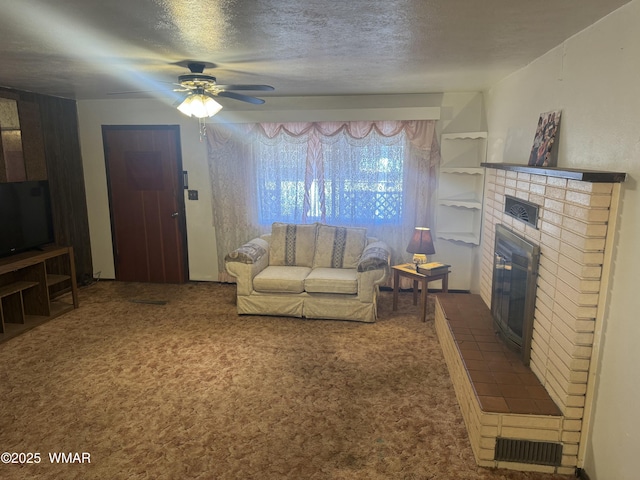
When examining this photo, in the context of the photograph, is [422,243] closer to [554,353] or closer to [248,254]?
[248,254]

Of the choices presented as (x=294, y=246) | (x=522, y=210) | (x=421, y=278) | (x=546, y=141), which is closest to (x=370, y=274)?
(x=421, y=278)

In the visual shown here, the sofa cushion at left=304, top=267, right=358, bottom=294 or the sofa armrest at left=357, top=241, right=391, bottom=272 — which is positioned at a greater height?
the sofa armrest at left=357, top=241, right=391, bottom=272

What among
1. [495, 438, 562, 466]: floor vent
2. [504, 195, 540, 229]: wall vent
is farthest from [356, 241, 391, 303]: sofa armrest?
[495, 438, 562, 466]: floor vent

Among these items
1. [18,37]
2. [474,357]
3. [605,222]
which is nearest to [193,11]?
[18,37]

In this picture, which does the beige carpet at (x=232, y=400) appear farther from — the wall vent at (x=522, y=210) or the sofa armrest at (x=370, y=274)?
the wall vent at (x=522, y=210)

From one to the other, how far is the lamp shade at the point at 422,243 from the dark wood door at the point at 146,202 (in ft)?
9.21

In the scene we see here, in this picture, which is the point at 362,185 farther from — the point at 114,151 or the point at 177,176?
the point at 114,151

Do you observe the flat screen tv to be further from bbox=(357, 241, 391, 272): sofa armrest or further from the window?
bbox=(357, 241, 391, 272): sofa armrest

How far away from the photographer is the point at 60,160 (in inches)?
195

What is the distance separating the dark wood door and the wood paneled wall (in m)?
0.34

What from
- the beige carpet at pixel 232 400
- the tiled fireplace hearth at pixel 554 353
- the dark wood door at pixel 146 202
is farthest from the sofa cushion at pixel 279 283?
the tiled fireplace hearth at pixel 554 353

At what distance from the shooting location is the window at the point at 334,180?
4867mm

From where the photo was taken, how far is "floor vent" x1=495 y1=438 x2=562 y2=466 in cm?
221

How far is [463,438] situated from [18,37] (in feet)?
→ 10.7
